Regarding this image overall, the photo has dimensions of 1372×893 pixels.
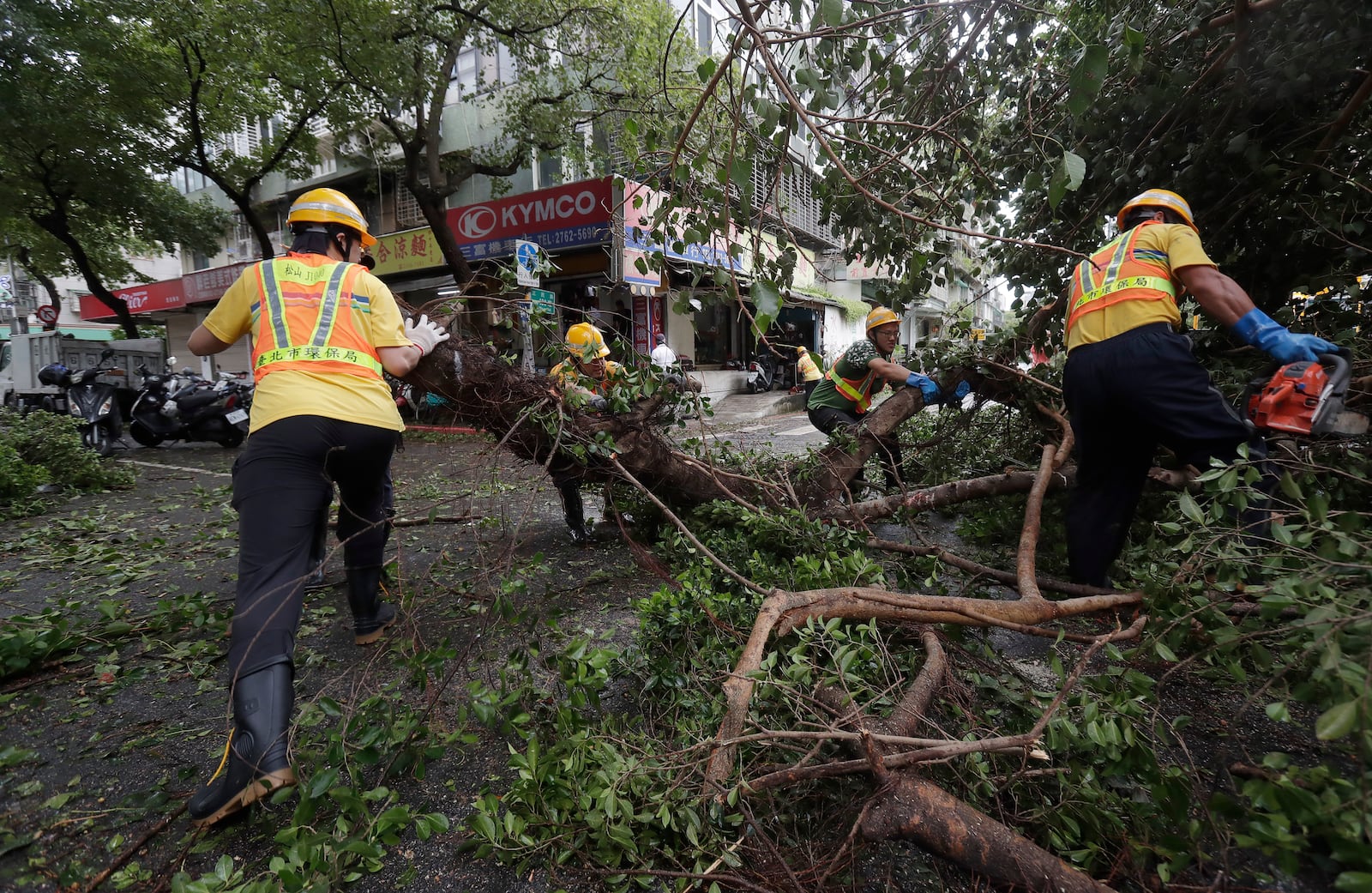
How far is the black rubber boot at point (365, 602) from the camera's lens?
2.70 m

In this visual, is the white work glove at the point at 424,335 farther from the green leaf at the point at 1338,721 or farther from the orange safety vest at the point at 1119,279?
the orange safety vest at the point at 1119,279

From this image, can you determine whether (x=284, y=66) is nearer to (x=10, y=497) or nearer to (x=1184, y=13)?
(x=10, y=497)

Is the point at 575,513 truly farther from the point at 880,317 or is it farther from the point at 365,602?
the point at 880,317

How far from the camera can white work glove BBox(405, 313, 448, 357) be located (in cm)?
264

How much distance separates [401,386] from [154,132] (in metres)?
11.1

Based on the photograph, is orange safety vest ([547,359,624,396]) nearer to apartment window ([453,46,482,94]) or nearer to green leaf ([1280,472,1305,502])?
green leaf ([1280,472,1305,502])

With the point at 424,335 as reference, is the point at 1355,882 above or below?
below

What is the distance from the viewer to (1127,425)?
2637 millimetres

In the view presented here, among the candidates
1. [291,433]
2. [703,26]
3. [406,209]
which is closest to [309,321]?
[291,433]

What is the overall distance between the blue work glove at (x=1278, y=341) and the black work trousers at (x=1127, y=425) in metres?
0.19

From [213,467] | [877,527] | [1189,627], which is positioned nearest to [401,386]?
[877,527]

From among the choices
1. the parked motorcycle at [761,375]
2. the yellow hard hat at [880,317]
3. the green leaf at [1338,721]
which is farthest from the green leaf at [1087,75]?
the parked motorcycle at [761,375]

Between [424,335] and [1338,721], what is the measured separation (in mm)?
2842

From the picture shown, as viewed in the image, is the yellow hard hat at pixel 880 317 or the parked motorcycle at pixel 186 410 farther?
the parked motorcycle at pixel 186 410
